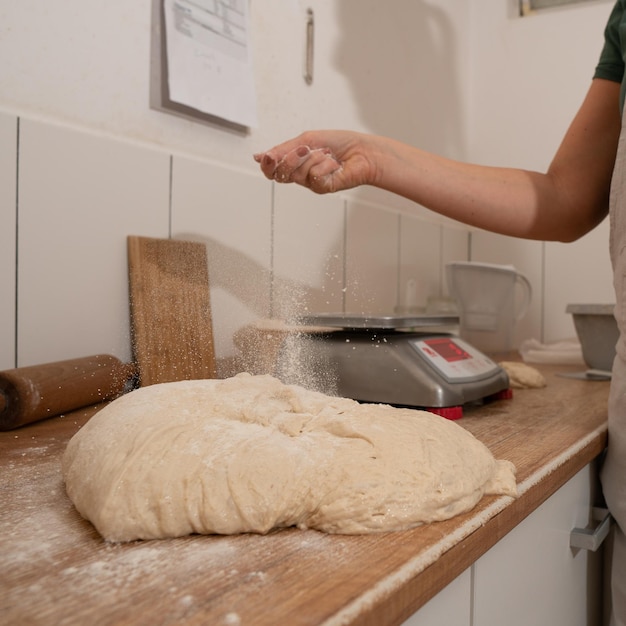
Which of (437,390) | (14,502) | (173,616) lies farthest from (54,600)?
(437,390)

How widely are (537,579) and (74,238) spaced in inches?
32.0

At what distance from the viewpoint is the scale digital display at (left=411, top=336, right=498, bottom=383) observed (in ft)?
3.19

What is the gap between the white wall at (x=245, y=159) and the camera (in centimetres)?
93

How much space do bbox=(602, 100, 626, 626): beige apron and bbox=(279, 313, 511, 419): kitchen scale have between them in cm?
20

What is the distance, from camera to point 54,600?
15.5 inches

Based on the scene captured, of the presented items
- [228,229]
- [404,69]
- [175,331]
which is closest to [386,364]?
[175,331]

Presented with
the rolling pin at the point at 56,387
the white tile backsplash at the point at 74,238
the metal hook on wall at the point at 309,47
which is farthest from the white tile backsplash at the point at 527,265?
the rolling pin at the point at 56,387

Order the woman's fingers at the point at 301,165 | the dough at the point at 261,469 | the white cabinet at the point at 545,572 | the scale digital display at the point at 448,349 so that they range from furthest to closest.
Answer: the scale digital display at the point at 448,349, the woman's fingers at the point at 301,165, the white cabinet at the point at 545,572, the dough at the point at 261,469

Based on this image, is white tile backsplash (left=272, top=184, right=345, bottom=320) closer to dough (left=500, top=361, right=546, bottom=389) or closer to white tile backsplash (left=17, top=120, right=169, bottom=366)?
white tile backsplash (left=17, top=120, right=169, bottom=366)

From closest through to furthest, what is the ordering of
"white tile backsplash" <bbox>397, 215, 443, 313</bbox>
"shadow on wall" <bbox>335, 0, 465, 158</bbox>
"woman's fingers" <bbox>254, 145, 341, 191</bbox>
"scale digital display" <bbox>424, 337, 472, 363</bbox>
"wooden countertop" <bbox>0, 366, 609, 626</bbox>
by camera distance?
"wooden countertop" <bbox>0, 366, 609, 626</bbox>, "woman's fingers" <bbox>254, 145, 341, 191</bbox>, "scale digital display" <bbox>424, 337, 472, 363</bbox>, "shadow on wall" <bbox>335, 0, 465, 158</bbox>, "white tile backsplash" <bbox>397, 215, 443, 313</bbox>

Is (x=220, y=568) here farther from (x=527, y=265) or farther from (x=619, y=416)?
(x=527, y=265)

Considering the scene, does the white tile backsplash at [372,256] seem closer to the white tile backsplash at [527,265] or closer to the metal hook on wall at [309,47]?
the metal hook on wall at [309,47]

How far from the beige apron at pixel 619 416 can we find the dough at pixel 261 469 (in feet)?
1.05

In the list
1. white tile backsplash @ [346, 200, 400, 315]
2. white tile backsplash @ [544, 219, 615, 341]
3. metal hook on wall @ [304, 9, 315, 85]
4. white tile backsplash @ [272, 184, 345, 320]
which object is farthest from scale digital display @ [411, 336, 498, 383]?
white tile backsplash @ [544, 219, 615, 341]
